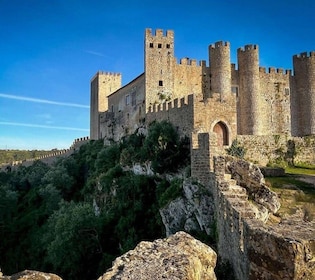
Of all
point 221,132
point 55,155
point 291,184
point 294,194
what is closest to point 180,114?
point 221,132

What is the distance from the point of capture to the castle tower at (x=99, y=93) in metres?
51.2

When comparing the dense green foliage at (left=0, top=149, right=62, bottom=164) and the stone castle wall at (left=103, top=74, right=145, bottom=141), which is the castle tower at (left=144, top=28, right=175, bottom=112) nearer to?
the stone castle wall at (left=103, top=74, right=145, bottom=141)

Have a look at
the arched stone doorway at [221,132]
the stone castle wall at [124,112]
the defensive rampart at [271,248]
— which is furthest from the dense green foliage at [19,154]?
the defensive rampart at [271,248]

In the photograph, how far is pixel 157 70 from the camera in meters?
32.0

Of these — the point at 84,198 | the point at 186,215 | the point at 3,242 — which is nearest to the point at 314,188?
the point at 186,215

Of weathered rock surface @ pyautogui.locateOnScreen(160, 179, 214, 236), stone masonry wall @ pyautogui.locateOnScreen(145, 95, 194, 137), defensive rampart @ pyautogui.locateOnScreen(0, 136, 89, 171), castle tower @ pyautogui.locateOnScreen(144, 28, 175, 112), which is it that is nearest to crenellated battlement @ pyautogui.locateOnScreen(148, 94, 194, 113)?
stone masonry wall @ pyautogui.locateOnScreen(145, 95, 194, 137)

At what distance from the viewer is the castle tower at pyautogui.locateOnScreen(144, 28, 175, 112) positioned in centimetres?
3181

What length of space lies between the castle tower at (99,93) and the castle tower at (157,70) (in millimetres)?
19761

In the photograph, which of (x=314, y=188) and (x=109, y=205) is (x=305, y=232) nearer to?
(x=314, y=188)

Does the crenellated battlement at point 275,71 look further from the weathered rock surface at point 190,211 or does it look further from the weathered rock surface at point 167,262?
the weathered rock surface at point 167,262

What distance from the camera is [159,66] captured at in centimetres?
3206

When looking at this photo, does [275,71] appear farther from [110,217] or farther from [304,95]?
[110,217]

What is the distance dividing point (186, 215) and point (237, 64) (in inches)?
823

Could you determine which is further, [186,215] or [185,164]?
[185,164]
